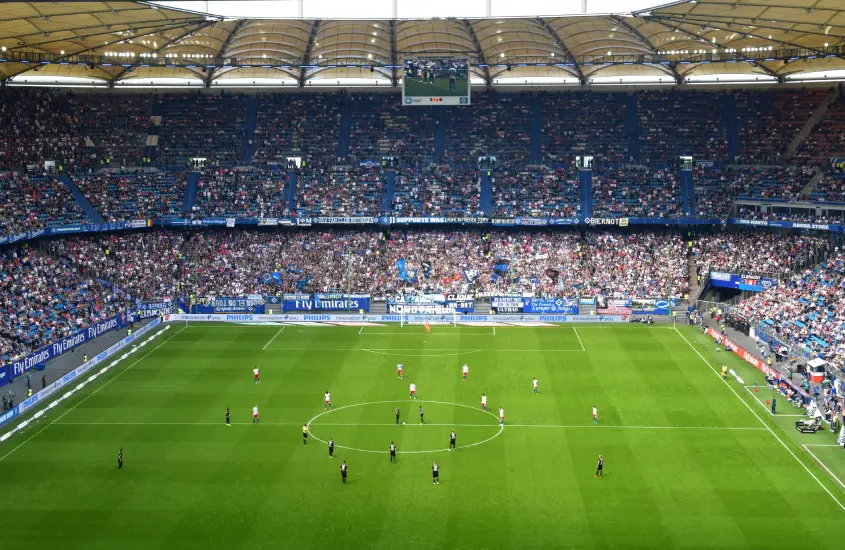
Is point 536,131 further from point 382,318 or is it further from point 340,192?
point 382,318

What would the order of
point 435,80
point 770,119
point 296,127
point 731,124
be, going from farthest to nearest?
point 296,127, point 731,124, point 770,119, point 435,80

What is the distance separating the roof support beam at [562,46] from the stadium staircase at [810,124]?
2035 cm

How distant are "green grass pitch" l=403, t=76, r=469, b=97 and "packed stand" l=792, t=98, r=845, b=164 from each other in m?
32.7

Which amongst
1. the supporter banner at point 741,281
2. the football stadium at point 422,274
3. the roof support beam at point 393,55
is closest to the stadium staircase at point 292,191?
the football stadium at point 422,274

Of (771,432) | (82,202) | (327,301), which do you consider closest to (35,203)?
(82,202)

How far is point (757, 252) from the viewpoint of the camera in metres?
72.8

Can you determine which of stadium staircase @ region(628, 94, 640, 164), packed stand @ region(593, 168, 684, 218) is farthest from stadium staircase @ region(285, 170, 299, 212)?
stadium staircase @ region(628, 94, 640, 164)

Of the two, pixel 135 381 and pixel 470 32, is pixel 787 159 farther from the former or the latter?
pixel 135 381

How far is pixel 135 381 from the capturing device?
51.5m

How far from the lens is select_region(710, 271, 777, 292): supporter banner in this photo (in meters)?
68.3

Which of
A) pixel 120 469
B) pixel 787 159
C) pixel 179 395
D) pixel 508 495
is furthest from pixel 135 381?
pixel 787 159

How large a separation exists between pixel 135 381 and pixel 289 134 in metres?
42.1

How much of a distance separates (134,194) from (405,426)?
4722 cm

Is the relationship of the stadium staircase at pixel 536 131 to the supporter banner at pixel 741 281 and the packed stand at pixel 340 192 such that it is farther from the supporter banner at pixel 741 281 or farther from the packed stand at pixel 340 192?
the supporter banner at pixel 741 281
